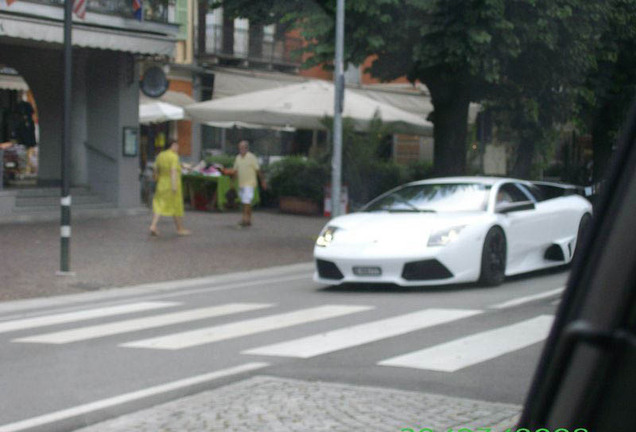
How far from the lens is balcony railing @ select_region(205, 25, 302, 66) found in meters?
42.8

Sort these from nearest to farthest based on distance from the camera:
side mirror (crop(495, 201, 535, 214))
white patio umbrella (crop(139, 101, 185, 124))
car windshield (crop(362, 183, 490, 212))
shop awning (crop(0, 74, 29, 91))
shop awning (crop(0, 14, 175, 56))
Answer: side mirror (crop(495, 201, 535, 214)) → car windshield (crop(362, 183, 490, 212)) → shop awning (crop(0, 14, 175, 56)) → white patio umbrella (crop(139, 101, 185, 124)) → shop awning (crop(0, 74, 29, 91))

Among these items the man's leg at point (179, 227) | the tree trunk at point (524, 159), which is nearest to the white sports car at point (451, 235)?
the man's leg at point (179, 227)

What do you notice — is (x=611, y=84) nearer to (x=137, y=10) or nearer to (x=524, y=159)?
(x=137, y=10)

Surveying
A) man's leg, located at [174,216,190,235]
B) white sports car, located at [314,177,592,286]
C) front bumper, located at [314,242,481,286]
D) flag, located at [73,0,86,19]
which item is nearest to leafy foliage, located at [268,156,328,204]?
man's leg, located at [174,216,190,235]

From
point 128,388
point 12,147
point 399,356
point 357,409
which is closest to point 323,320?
point 399,356

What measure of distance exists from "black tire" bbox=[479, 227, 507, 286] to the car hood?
271 millimetres

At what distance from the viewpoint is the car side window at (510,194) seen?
13.2 meters

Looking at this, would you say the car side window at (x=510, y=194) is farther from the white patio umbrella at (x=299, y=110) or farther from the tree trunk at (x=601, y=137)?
the white patio umbrella at (x=299, y=110)

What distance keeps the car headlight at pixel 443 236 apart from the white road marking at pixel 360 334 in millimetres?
1696

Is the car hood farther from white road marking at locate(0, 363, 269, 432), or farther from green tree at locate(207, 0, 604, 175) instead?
white road marking at locate(0, 363, 269, 432)

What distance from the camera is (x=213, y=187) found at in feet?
88.2

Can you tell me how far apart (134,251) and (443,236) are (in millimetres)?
6702

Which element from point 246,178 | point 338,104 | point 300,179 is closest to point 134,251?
point 338,104

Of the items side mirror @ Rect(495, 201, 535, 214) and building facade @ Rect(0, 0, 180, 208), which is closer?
side mirror @ Rect(495, 201, 535, 214)
